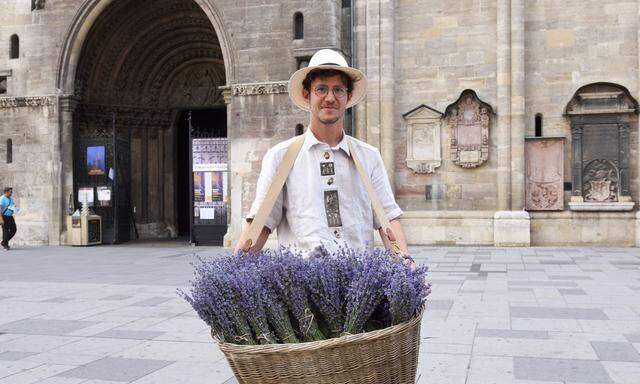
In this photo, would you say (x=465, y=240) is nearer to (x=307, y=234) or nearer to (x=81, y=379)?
(x=81, y=379)

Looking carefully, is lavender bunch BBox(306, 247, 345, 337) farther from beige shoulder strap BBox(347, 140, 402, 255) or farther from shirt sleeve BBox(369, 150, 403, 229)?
shirt sleeve BBox(369, 150, 403, 229)

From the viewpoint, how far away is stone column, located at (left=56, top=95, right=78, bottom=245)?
A: 1886 centimetres

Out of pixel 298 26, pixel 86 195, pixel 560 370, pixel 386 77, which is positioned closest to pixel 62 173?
pixel 86 195

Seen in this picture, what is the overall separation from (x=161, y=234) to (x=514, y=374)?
18490mm

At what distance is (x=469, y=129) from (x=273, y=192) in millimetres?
14820

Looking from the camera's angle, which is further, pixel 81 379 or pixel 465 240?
pixel 465 240

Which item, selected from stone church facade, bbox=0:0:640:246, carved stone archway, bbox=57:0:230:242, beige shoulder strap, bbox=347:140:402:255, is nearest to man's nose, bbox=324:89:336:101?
beige shoulder strap, bbox=347:140:402:255

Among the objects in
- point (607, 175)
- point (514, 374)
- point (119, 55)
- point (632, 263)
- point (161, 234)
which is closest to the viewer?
point (514, 374)

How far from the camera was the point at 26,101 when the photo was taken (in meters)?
19.2

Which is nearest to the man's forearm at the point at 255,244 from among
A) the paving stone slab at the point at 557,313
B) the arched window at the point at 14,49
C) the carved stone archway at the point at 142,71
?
the paving stone slab at the point at 557,313

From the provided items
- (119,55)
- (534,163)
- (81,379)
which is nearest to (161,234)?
(119,55)

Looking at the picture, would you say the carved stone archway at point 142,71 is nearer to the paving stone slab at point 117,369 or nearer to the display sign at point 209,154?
the display sign at point 209,154

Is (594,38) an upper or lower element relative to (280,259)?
upper

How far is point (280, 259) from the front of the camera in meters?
2.44
